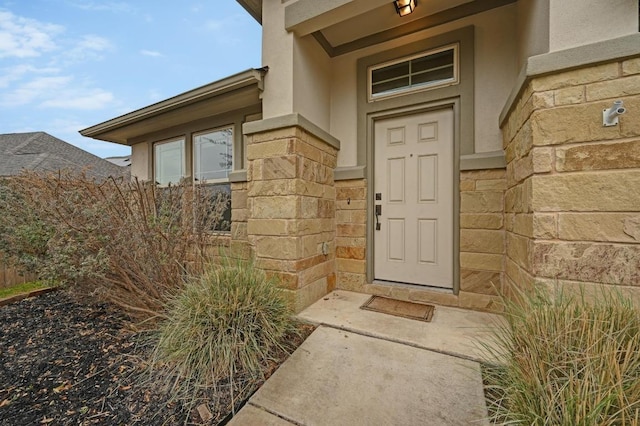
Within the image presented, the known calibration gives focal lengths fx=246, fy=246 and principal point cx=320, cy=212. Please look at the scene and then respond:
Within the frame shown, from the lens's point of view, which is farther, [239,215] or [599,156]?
[239,215]

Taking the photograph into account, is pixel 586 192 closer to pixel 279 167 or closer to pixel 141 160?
pixel 279 167

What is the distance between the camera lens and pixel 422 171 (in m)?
3.14

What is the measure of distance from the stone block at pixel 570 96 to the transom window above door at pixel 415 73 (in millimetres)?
1345

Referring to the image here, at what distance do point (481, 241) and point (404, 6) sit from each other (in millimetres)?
2751

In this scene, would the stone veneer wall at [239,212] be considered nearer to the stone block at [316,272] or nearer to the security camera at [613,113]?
the stone block at [316,272]

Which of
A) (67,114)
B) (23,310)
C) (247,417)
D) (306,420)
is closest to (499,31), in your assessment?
(306,420)

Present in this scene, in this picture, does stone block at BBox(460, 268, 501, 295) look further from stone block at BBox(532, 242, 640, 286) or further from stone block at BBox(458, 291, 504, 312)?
stone block at BBox(532, 242, 640, 286)

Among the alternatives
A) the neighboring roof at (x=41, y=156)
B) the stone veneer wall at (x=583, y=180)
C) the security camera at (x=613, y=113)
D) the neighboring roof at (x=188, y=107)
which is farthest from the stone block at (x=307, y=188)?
the neighboring roof at (x=41, y=156)

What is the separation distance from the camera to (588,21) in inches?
67.7

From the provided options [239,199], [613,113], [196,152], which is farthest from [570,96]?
[196,152]

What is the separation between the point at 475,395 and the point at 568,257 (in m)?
1.14

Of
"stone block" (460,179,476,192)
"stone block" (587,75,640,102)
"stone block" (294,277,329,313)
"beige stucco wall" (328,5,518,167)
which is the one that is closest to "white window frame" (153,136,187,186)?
"stone block" (294,277,329,313)

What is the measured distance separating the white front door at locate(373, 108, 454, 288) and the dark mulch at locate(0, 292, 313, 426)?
157 cm

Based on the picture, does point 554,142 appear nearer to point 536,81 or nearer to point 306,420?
point 536,81
